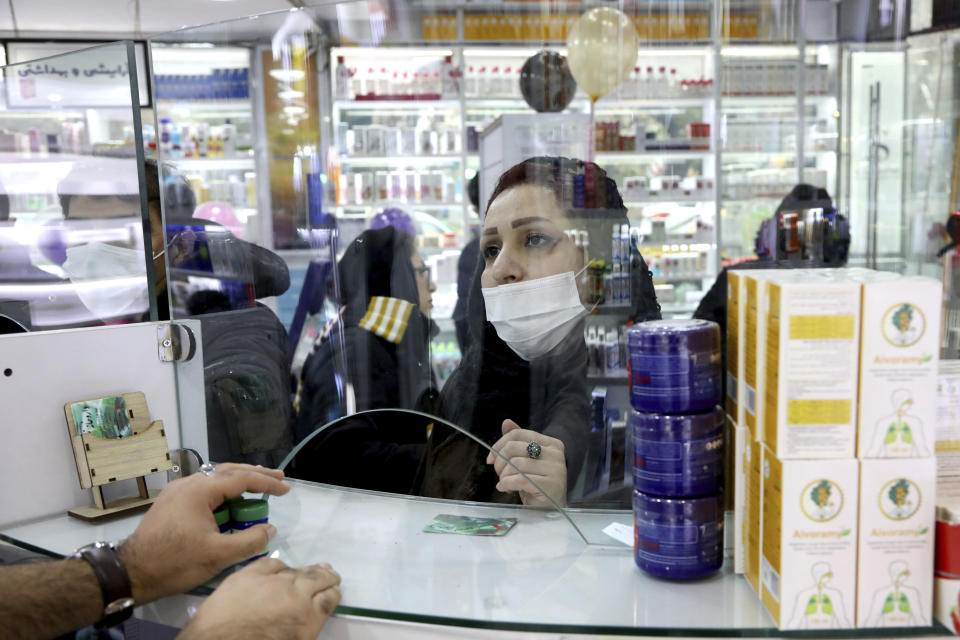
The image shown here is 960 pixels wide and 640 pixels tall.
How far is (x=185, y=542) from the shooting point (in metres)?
1.00

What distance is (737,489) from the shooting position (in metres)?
0.95

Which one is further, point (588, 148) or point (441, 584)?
point (588, 148)

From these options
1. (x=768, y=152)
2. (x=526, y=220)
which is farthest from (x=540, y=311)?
(x=768, y=152)

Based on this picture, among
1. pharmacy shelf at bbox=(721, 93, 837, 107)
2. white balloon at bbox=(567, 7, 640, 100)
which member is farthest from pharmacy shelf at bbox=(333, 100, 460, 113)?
pharmacy shelf at bbox=(721, 93, 837, 107)

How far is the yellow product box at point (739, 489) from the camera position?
36.7 inches

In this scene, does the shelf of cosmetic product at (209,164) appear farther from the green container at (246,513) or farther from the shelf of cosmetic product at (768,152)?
the shelf of cosmetic product at (768,152)

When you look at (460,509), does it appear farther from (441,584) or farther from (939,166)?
(939,166)

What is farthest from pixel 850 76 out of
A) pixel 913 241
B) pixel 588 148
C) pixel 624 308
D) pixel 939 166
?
pixel 624 308

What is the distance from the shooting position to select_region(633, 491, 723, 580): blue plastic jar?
0.91 metres

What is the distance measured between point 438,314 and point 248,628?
64 centimetres

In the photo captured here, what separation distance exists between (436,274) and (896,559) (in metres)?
0.82

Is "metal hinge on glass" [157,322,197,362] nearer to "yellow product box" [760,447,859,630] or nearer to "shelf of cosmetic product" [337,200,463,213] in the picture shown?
"shelf of cosmetic product" [337,200,463,213]

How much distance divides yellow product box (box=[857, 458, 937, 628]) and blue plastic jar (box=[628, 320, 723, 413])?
0.21 m

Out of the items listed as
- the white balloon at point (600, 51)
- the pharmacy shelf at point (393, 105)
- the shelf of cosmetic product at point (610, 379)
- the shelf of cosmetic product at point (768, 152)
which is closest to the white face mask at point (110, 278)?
the pharmacy shelf at point (393, 105)
